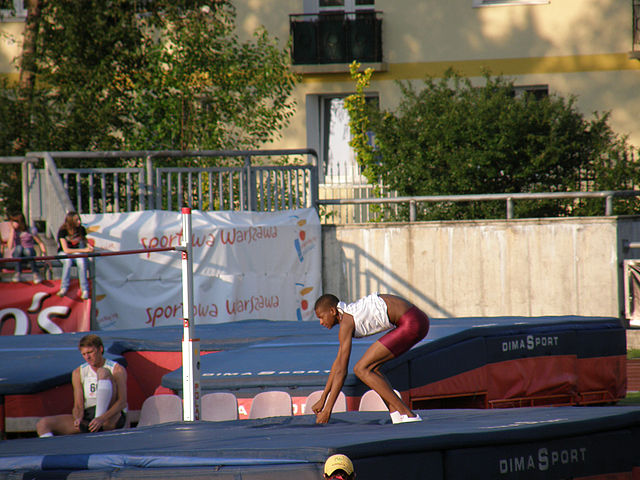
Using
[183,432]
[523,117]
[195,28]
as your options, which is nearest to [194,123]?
[195,28]

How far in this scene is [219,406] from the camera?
390 inches

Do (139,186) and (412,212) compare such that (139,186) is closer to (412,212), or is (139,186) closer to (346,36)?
(412,212)

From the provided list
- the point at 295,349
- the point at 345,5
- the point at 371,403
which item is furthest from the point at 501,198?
the point at 345,5

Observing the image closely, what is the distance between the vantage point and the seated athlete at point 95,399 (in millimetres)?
10000

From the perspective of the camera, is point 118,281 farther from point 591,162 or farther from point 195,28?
point 591,162

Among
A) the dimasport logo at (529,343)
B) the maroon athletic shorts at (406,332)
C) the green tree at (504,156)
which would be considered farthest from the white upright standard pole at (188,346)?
Result: the green tree at (504,156)

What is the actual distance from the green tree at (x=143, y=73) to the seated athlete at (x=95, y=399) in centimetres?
984

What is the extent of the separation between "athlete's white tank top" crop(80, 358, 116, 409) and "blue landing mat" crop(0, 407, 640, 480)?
5.06 ft

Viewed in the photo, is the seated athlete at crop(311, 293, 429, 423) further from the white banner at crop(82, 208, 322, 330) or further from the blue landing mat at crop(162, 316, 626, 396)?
the white banner at crop(82, 208, 322, 330)

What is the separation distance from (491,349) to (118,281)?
6.68 metres

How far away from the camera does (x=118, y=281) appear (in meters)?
15.4

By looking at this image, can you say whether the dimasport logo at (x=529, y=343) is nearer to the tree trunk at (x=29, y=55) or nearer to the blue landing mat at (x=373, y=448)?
the blue landing mat at (x=373, y=448)

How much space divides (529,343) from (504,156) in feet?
24.9

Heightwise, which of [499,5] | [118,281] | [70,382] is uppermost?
[499,5]
